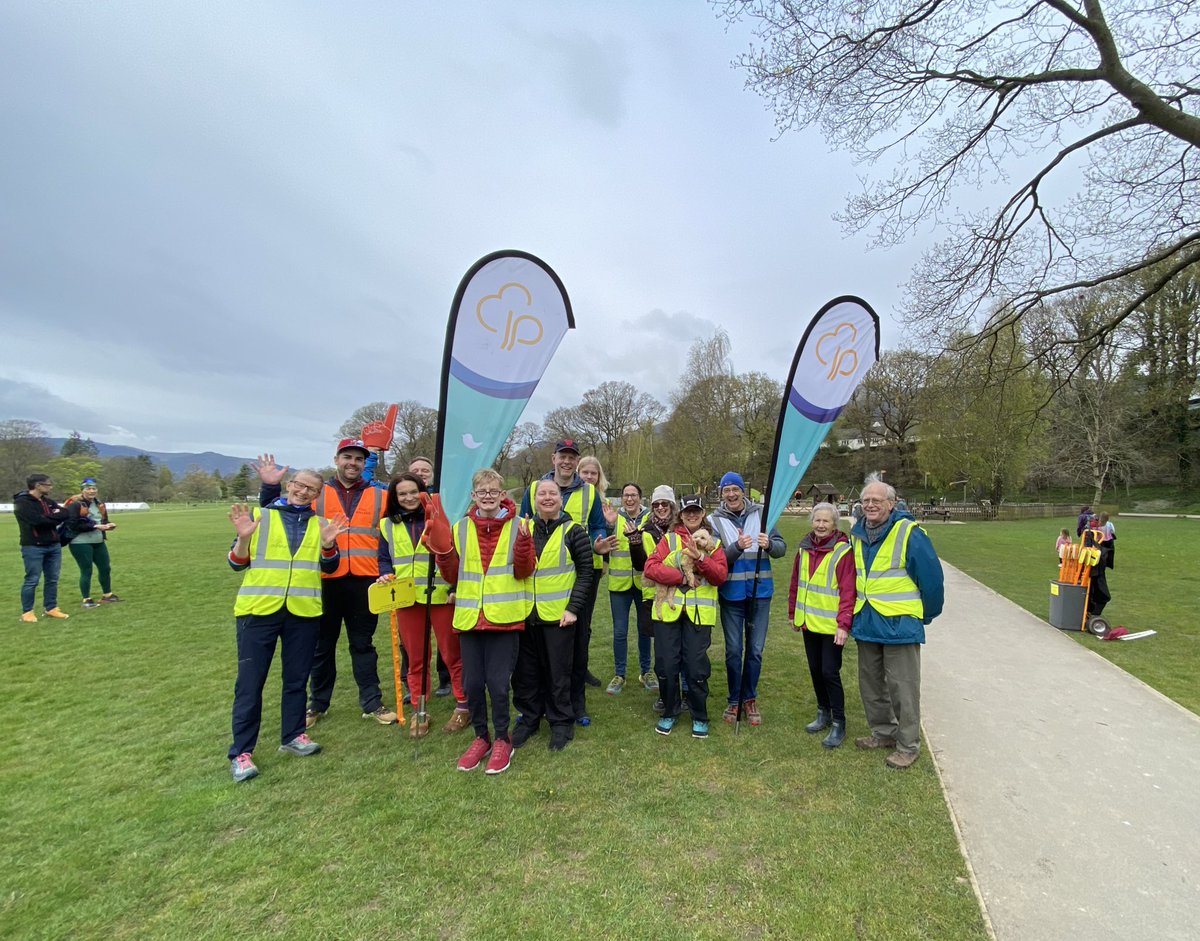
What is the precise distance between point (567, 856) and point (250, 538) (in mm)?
2788

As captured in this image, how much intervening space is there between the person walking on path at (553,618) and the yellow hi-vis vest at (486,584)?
21 centimetres

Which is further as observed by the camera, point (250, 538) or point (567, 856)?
point (250, 538)

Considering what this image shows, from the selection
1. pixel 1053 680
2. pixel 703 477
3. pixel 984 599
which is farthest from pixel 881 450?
pixel 1053 680

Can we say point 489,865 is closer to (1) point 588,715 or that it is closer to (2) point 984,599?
(1) point 588,715

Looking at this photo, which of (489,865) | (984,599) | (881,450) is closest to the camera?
(489,865)

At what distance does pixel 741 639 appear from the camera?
444 centimetres

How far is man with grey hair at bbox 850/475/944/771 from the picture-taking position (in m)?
3.73

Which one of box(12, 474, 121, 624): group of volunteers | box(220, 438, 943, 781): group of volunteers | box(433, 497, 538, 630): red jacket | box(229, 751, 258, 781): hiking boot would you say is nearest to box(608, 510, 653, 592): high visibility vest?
box(220, 438, 943, 781): group of volunteers

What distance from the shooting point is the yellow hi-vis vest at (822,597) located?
13.1 ft

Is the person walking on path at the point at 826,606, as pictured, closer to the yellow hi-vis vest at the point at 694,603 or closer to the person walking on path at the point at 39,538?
the yellow hi-vis vest at the point at 694,603

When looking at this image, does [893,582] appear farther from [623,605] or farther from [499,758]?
[499,758]

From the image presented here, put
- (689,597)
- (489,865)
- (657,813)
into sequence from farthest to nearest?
1. (689,597)
2. (657,813)
3. (489,865)

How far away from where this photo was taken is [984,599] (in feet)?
30.6

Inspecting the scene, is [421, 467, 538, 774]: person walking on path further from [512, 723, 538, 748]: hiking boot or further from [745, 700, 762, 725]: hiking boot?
[745, 700, 762, 725]: hiking boot
